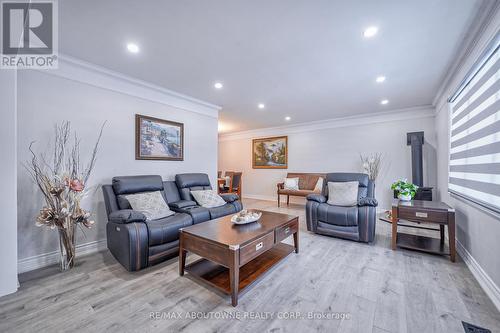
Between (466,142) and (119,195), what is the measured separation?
14.3 feet

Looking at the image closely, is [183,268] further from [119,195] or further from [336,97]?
[336,97]

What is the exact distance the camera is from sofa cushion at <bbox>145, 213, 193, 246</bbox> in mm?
2225

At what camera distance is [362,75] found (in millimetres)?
2898

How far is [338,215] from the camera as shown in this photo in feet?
9.91

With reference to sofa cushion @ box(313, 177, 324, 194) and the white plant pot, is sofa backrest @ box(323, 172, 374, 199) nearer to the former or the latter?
the white plant pot

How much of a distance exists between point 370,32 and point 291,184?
425 centimetres

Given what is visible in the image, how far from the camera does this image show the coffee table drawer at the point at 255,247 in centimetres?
170

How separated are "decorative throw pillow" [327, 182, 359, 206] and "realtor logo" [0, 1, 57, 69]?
3909 millimetres

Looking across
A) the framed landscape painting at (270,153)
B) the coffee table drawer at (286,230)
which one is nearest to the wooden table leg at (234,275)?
the coffee table drawer at (286,230)

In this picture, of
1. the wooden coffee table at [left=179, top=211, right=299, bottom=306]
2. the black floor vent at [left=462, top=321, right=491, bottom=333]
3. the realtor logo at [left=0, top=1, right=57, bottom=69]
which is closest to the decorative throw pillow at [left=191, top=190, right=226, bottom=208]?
the wooden coffee table at [left=179, top=211, right=299, bottom=306]

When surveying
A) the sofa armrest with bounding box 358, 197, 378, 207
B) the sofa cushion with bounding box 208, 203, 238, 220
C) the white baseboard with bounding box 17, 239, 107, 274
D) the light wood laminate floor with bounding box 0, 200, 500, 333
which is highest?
the sofa armrest with bounding box 358, 197, 378, 207

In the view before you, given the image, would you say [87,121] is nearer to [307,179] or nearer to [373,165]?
[307,179]

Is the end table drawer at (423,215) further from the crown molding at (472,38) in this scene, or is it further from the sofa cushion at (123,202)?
the sofa cushion at (123,202)

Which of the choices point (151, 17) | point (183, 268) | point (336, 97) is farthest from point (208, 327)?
point (336, 97)
